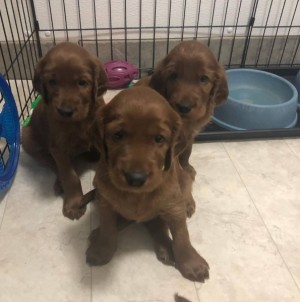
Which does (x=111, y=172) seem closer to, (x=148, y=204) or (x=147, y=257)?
(x=148, y=204)

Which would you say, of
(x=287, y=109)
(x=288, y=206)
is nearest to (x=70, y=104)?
(x=288, y=206)

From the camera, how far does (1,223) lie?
1.86 meters

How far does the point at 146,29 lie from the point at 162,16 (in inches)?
7.4

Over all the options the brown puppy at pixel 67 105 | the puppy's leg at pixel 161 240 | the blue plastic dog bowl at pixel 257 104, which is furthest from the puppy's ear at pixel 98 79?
the blue plastic dog bowl at pixel 257 104

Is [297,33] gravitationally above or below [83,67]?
below

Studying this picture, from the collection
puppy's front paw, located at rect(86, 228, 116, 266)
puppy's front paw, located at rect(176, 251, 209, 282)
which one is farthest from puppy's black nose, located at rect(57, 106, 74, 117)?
puppy's front paw, located at rect(176, 251, 209, 282)

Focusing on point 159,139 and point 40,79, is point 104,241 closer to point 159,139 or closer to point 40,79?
point 159,139

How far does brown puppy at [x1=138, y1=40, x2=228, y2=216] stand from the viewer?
1.80m

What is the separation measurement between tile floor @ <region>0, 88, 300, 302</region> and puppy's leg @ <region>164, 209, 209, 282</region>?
0.15ft

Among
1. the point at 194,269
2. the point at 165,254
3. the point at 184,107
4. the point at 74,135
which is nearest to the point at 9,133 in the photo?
the point at 74,135

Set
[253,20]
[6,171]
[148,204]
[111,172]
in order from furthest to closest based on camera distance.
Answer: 1. [253,20]
2. [6,171]
3. [148,204]
4. [111,172]

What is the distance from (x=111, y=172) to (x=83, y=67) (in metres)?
0.67

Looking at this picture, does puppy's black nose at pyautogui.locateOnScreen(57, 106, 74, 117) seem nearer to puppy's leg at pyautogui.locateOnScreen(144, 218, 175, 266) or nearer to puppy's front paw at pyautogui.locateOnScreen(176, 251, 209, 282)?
puppy's leg at pyautogui.locateOnScreen(144, 218, 175, 266)

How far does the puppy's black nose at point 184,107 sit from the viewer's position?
5.85ft
